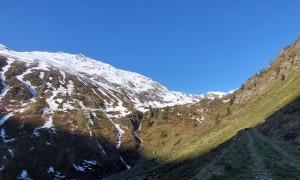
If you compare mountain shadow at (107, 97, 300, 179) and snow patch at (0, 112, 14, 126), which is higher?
snow patch at (0, 112, 14, 126)

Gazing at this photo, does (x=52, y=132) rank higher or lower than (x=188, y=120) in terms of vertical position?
higher

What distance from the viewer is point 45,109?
184250 mm

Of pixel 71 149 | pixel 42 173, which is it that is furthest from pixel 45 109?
pixel 42 173

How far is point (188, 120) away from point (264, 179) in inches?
5708

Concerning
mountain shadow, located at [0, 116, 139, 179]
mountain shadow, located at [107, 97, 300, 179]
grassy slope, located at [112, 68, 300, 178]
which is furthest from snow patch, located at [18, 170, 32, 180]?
mountain shadow, located at [107, 97, 300, 179]

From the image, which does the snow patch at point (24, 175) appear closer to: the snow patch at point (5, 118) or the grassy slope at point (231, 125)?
the grassy slope at point (231, 125)

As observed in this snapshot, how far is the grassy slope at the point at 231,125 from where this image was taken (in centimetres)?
7332

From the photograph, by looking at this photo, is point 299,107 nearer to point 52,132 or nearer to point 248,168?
point 248,168

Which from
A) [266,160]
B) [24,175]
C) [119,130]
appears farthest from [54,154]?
[266,160]

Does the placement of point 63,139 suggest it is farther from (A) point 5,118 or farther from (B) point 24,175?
(A) point 5,118

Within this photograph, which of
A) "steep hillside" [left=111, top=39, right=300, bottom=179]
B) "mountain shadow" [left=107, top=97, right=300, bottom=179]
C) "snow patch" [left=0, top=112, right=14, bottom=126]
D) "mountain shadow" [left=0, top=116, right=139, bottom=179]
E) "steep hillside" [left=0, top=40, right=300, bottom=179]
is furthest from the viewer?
"snow patch" [left=0, top=112, right=14, bottom=126]

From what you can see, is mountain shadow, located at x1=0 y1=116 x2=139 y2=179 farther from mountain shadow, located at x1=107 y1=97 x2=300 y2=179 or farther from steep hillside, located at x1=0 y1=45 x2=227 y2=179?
mountain shadow, located at x1=107 y1=97 x2=300 y2=179

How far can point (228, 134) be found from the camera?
76.5m

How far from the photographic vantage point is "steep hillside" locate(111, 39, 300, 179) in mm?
29703
